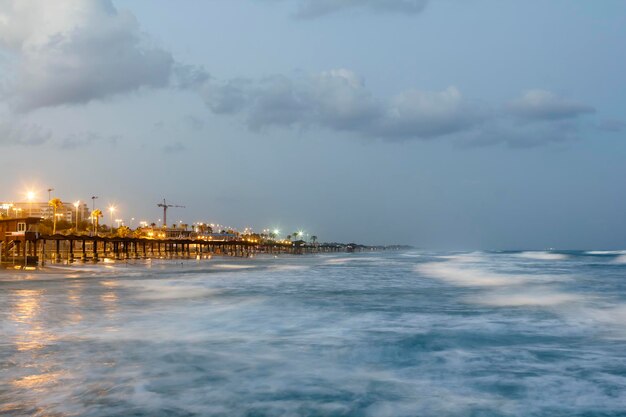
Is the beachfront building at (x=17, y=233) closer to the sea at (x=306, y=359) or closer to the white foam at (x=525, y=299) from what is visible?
the sea at (x=306, y=359)

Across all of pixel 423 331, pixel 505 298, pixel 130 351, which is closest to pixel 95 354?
pixel 130 351

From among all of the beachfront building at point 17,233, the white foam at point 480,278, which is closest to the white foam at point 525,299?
the white foam at point 480,278

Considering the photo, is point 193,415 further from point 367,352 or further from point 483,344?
point 483,344

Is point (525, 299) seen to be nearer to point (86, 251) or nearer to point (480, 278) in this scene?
point (480, 278)

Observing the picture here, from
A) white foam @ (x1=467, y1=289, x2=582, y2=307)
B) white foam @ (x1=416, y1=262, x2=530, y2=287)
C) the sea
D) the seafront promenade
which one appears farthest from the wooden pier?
white foam @ (x1=467, y1=289, x2=582, y2=307)

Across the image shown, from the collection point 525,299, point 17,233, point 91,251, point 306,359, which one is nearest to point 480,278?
point 525,299

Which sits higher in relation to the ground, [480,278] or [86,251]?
[86,251]

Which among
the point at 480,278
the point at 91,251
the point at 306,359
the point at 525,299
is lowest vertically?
the point at 480,278

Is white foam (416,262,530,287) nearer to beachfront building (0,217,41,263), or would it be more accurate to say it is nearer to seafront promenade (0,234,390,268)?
beachfront building (0,217,41,263)

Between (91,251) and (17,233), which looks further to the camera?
(91,251)

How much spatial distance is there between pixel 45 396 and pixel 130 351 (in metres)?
3.63

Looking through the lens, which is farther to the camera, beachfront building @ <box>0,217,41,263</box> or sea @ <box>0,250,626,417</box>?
beachfront building @ <box>0,217,41,263</box>

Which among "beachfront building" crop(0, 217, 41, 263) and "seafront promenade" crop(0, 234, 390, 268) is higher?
"beachfront building" crop(0, 217, 41, 263)

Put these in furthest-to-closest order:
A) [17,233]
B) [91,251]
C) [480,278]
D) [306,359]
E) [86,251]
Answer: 1. [91,251]
2. [86,251]
3. [17,233]
4. [480,278]
5. [306,359]
